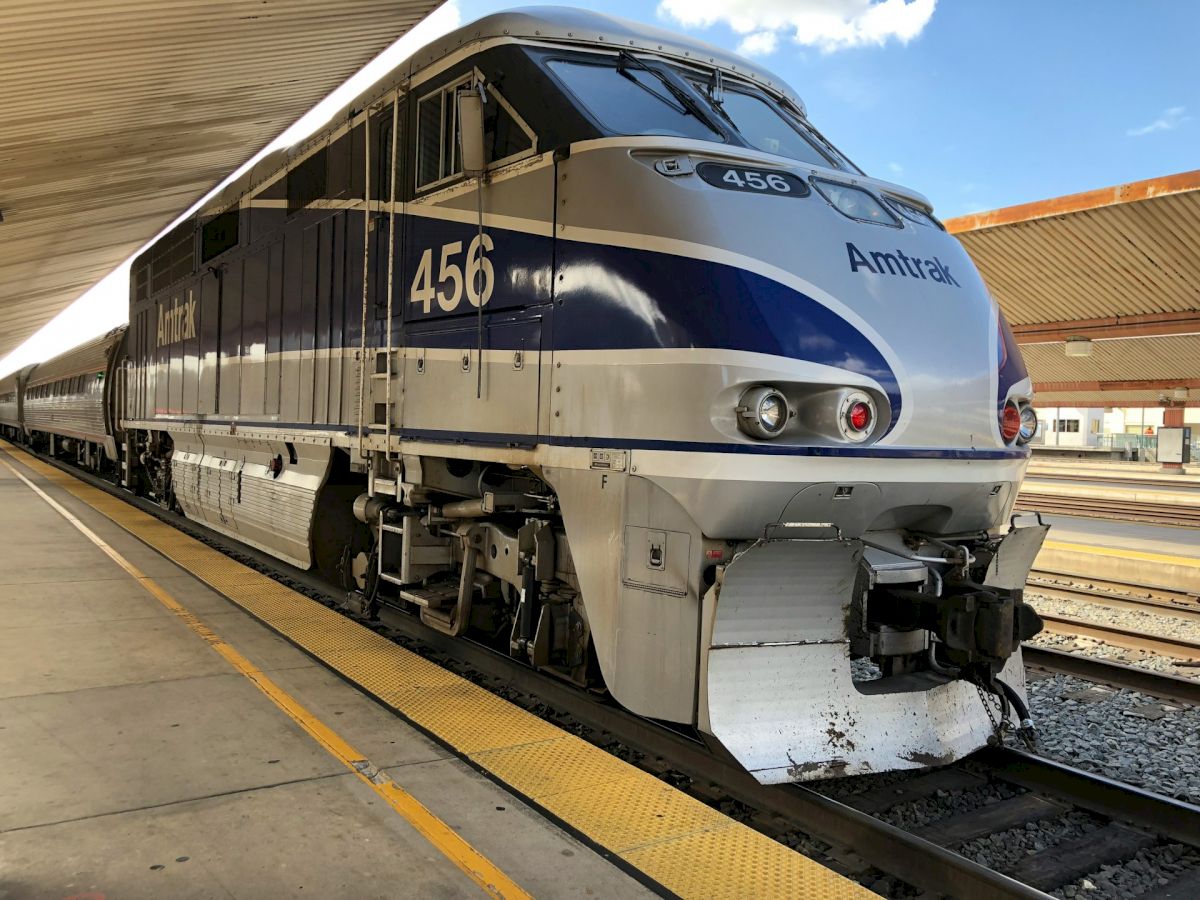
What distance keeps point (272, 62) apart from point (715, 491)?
10.3 meters

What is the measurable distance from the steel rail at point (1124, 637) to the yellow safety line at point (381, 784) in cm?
598

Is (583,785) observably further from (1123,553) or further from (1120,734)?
(1123,553)

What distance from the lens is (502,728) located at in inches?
182

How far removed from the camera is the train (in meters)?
3.85

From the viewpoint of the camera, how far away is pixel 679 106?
462cm

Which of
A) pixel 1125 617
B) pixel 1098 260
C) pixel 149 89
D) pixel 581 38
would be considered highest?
pixel 149 89

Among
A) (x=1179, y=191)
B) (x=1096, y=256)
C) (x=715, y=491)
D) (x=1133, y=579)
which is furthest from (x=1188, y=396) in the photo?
(x=715, y=491)

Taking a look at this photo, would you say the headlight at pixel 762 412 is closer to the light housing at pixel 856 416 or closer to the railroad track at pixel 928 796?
the light housing at pixel 856 416

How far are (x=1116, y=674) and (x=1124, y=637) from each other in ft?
5.23

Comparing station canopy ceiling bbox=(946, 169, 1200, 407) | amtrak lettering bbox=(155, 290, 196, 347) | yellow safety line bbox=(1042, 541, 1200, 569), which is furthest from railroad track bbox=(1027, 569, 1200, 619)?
amtrak lettering bbox=(155, 290, 196, 347)

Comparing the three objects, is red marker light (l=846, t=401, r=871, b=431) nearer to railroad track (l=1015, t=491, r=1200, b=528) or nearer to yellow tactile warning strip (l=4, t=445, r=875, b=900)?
yellow tactile warning strip (l=4, t=445, r=875, b=900)

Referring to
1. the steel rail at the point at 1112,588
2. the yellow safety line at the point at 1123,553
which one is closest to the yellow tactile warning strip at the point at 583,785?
the steel rail at the point at 1112,588

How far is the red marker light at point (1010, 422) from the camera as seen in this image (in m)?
4.64

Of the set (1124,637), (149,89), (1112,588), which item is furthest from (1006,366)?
(149,89)
